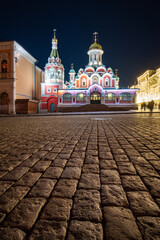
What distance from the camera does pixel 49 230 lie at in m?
1.01

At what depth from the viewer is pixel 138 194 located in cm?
141

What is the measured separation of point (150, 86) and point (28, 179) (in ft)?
186

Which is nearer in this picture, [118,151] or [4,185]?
[4,185]

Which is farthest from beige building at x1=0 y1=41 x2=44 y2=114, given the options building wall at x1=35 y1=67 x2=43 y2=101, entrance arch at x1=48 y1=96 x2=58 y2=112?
entrance arch at x1=48 y1=96 x2=58 y2=112

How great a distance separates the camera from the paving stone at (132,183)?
1.51 m

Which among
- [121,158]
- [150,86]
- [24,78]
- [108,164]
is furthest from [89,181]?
[150,86]

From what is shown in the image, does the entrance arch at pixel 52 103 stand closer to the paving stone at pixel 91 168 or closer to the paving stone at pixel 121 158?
the paving stone at pixel 121 158

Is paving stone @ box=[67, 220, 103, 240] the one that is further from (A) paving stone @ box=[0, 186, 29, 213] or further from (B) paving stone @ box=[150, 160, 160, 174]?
(B) paving stone @ box=[150, 160, 160, 174]

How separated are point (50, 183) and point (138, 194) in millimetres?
945

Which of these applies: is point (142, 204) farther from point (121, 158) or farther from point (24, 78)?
point (24, 78)

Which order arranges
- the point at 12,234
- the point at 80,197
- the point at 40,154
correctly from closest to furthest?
1. the point at 12,234
2. the point at 80,197
3. the point at 40,154

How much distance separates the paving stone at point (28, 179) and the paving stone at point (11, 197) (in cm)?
8

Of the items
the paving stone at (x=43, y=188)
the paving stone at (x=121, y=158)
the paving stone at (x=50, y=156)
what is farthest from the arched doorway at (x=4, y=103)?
the paving stone at (x=43, y=188)

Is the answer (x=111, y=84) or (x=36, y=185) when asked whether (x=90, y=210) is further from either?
(x=111, y=84)
